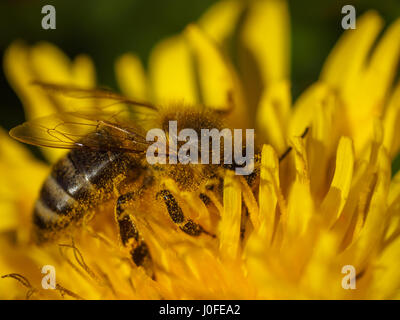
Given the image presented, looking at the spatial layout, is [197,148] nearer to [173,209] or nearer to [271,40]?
[173,209]

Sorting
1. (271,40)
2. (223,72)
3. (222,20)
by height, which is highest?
(222,20)

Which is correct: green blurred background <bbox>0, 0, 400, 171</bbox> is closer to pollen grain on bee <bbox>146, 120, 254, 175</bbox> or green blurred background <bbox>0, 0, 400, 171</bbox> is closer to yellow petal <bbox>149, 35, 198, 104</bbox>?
yellow petal <bbox>149, 35, 198, 104</bbox>

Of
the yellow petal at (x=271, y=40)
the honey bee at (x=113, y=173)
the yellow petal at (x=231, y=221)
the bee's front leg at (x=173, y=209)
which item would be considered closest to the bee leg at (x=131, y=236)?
the honey bee at (x=113, y=173)

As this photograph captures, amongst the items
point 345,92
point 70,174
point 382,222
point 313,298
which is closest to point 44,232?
point 70,174

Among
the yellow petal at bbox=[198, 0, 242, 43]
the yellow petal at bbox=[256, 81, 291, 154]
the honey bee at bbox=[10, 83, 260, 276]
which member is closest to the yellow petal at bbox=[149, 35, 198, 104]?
the yellow petal at bbox=[198, 0, 242, 43]

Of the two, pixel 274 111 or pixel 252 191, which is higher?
pixel 274 111

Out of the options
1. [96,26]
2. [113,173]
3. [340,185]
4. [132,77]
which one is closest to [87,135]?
[113,173]
